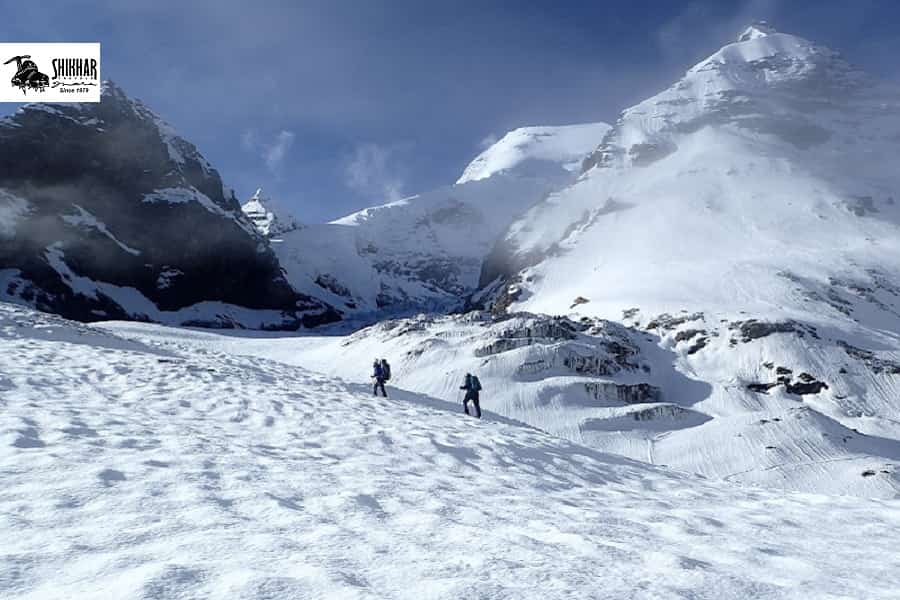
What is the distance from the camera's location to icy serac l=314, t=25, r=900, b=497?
33.4 meters

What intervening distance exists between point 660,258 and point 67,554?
99.0 m

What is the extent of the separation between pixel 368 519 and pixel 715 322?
56531mm

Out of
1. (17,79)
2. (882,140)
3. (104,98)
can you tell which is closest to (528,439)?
(17,79)

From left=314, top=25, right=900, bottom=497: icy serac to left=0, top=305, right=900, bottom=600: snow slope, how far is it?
74.7 feet

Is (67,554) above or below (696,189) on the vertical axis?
below

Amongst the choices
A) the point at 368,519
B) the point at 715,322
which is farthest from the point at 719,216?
the point at 368,519

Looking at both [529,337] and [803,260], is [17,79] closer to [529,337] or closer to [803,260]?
[529,337]

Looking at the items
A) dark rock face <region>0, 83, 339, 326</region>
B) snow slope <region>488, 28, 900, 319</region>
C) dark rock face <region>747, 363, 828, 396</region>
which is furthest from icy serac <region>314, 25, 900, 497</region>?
dark rock face <region>0, 83, 339, 326</region>

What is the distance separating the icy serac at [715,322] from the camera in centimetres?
3344

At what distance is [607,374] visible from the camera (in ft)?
140

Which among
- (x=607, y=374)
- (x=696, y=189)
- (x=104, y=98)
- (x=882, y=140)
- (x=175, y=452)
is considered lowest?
(x=607, y=374)

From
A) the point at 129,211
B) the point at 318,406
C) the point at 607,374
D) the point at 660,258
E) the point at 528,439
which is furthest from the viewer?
the point at 129,211

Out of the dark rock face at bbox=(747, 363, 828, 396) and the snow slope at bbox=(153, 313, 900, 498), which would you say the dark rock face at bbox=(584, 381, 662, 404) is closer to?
the snow slope at bbox=(153, 313, 900, 498)

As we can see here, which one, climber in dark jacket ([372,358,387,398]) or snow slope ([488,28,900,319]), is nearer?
climber in dark jacket ([372,358,387,398])
